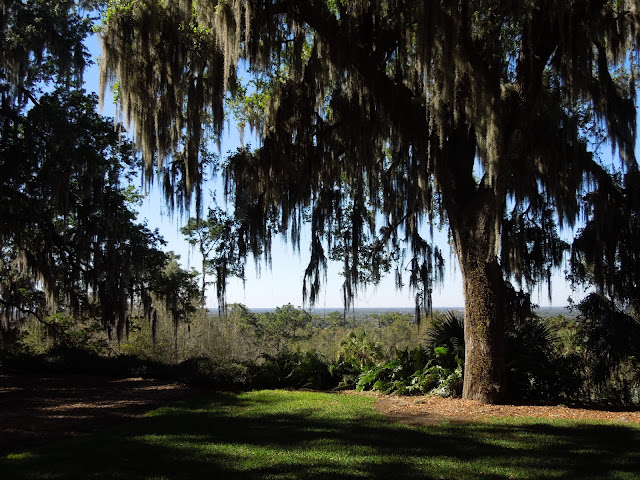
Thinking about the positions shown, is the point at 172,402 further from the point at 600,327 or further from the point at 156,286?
the point at 600,327

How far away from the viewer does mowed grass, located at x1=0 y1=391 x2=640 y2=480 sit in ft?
14.3

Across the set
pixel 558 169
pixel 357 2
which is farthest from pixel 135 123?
pixel 558 169

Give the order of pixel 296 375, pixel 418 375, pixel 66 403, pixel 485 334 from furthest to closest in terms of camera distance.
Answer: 1. pixel 296 375
2. pixel 418 375
3. pixel 66 403
4. pixel 485 334

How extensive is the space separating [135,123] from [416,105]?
15.0 feet

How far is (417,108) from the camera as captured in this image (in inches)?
319

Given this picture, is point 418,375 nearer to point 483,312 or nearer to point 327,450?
point 483,312

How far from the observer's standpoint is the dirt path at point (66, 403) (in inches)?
245

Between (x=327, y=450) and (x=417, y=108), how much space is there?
5.41m

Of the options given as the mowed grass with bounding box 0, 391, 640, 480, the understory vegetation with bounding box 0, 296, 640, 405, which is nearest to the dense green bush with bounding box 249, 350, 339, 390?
the understory vegetation with bounding box 0, 296, 640, 405

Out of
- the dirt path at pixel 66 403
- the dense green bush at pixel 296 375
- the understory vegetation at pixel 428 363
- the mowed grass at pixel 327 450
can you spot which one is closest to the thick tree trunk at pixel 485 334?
the understory vegetation at pixel 428 363

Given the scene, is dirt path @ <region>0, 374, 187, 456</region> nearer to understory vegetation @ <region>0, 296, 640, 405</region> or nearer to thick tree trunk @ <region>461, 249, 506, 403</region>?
understory vegetation @ <region>0, 296, 640, 405</region>

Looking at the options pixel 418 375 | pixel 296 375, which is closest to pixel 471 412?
pixel 418 375

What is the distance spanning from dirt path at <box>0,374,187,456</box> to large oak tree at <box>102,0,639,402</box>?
3.54 m

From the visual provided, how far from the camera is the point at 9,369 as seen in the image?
12289mm
